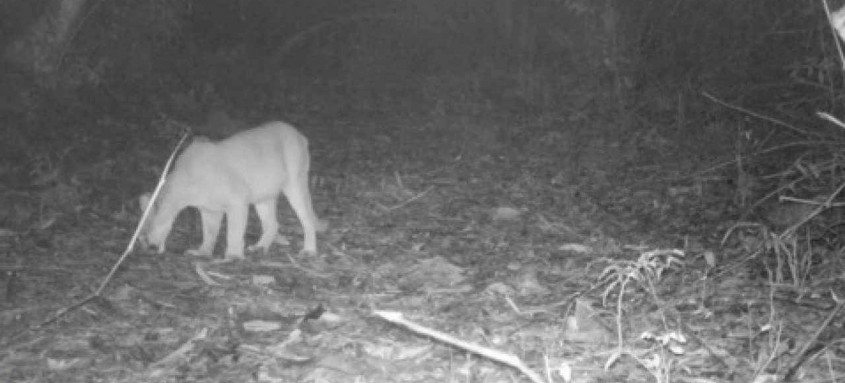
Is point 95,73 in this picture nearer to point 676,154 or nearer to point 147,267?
point 147,267

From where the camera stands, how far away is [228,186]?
7465mm

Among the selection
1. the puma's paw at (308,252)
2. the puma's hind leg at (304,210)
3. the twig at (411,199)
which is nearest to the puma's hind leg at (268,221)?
the puma's hind leg at (304,210)

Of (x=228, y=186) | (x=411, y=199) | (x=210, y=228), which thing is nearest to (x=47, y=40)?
(x=210, y=228)

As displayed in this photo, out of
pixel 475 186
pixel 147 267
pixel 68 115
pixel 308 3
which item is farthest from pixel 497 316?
pixel 308 3

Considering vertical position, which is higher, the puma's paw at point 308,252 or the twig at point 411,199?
the twig at point 411,199

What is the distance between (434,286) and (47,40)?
241 inches

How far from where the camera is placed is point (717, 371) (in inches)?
184

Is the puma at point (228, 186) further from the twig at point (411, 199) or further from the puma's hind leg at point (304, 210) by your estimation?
the twig at point (411, 199)

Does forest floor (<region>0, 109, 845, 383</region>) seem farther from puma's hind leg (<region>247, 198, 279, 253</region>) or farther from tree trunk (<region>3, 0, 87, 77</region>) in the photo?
tree trunk (<region>3, 0, 87, 77</region>)

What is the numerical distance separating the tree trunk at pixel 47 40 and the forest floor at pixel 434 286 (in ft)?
3.55

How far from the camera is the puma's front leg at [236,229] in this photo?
7.49 m

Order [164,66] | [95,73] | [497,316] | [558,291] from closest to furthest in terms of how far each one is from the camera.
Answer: [497,316] → [558,291] → [95,73] → [164,66]

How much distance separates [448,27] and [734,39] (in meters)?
9.20

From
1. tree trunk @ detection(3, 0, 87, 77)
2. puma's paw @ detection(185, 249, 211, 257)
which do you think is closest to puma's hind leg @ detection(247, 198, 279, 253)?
puma's paw @ detection(185, 249, 211, 257)
